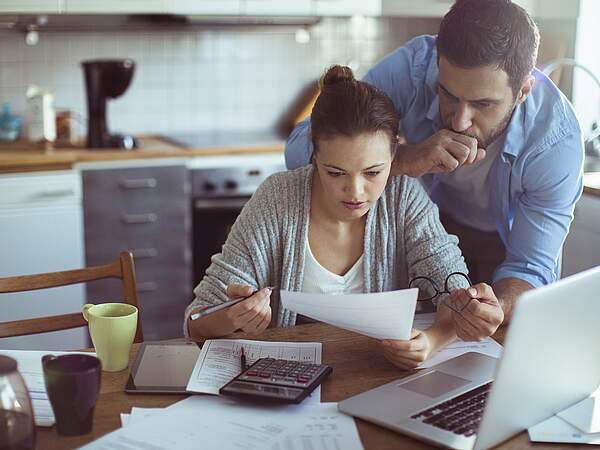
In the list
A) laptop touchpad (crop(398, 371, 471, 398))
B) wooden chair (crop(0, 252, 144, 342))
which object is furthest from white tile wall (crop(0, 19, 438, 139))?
laptop touchpad (crop(398, 371, 471, 398))

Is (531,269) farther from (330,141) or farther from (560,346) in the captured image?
(560,346)

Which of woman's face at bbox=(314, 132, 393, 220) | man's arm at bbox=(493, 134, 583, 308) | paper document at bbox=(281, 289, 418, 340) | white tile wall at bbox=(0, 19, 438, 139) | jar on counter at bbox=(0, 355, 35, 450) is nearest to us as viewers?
jar on counter at bbox=(0, 355, 35, 450)

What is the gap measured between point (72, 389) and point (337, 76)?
0.93 meters

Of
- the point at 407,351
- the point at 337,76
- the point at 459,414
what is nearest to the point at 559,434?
the point at 459,414

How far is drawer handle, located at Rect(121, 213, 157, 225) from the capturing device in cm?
328

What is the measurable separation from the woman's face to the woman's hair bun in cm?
15

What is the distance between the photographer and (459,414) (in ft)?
4.21

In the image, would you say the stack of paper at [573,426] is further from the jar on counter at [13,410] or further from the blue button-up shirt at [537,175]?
the jar on counter at [13,410]

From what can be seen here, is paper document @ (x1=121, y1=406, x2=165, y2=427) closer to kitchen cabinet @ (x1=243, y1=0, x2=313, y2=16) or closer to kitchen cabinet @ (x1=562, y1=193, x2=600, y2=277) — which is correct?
kitchen cabinet @ (x1=562, y1=193, x2=600, y2=277)

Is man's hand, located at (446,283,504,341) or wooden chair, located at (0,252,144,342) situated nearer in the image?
man's hand, located at (446,283,504,341)

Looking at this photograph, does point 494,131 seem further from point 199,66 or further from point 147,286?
point 199,66

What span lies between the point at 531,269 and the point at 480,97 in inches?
16.7

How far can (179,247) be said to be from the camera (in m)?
3.40

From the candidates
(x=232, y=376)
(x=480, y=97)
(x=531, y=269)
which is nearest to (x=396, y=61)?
(x=480, y=97)
